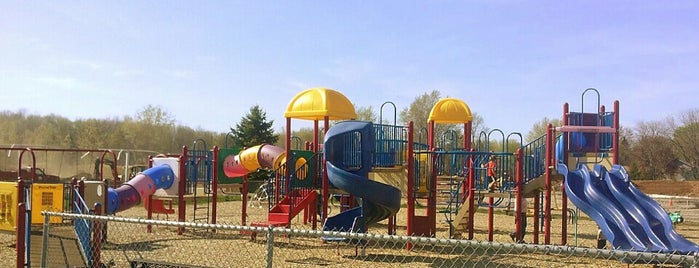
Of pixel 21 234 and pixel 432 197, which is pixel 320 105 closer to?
pixel 432 197

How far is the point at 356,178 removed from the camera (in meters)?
13.5

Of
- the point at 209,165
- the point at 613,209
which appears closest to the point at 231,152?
the point at 209,165

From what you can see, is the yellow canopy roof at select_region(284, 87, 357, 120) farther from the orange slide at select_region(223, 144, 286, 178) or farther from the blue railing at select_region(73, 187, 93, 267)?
the blue railing at select_region(73, 187, 93, 267)

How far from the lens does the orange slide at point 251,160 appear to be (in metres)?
18.6

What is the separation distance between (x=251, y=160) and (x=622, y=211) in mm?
9885

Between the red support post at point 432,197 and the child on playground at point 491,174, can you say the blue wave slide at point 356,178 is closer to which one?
the red support post at point 432,197

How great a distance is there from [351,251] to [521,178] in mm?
4235

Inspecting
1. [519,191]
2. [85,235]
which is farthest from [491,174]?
[85,235]

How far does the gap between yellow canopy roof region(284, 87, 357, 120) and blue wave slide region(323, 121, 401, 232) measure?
1.53 metres

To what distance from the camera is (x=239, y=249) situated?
46.2 ft

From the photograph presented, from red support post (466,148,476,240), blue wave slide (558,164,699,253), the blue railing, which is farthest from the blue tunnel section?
blue wave slide (558,164,699,253)

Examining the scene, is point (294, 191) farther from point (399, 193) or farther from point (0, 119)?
point (0, 119)

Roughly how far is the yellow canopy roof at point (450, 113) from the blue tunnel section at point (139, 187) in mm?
7904

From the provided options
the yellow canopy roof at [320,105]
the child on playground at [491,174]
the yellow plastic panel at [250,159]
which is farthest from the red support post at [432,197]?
the yellow plastic panel at [250,159]
